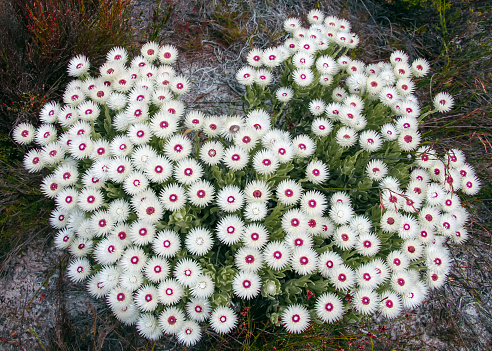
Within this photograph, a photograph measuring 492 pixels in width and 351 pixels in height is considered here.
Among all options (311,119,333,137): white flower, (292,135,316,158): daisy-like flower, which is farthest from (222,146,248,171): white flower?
(311,119,333,137): white flower

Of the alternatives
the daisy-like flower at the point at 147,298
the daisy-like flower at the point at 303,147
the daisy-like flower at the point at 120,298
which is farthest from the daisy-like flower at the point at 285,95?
the daisy-like flower at the point at 120,298

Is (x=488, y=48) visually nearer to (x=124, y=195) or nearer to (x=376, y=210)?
(x=376, y=210)

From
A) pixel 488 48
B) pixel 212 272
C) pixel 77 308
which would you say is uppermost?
pixel 488 48

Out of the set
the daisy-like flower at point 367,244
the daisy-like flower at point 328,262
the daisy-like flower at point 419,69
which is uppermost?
the daisy-like flower at point 419,69

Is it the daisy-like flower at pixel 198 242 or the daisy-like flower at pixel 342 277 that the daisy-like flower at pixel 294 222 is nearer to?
the daisy-like flower at pixel 342 277

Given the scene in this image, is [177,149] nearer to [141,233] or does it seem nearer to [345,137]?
[141,233]

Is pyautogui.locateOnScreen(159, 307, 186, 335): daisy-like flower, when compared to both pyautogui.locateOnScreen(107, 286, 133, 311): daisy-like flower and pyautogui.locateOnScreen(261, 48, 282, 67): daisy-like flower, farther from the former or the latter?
pyautogui.locateOnScreen(261, 48, 282, 67): daisy-like flower

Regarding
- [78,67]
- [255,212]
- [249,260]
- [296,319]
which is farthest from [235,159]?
[78,67]

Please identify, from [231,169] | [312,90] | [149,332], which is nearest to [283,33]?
[312,90]
